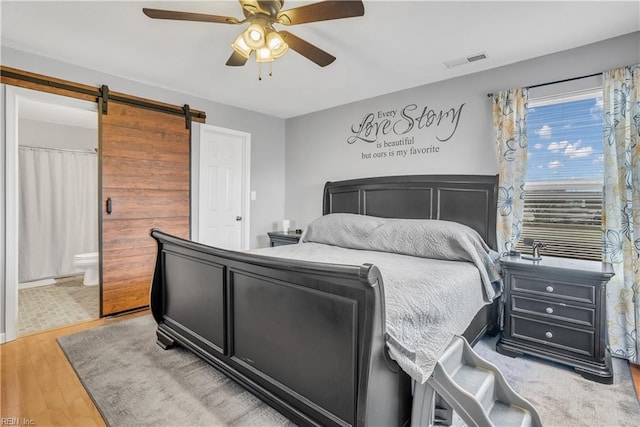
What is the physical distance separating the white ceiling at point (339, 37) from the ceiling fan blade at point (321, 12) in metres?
0.30

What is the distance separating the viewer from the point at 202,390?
6.61ft

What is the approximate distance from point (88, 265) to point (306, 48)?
160 inches

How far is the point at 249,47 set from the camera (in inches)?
80.0

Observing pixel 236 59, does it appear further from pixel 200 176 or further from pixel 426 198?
pixel 426 198

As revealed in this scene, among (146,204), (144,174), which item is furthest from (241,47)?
(146,204)

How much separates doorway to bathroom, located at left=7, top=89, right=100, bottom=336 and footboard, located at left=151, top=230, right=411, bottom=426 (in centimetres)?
256

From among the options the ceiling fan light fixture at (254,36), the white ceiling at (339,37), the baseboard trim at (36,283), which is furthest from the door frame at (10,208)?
the ceiling fan light fixture at (254,36)

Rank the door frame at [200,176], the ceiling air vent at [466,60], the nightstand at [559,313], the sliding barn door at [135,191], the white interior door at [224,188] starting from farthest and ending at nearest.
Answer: the white interior door at [224,188]
the door frame at [200,176]
the sliding barn door at [135,191]
the ceiling air vent at [466,60]
the nightstand at [559,313]

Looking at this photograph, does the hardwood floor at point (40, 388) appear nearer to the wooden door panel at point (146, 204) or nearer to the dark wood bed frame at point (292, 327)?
the dark wood bed frame at point (292, 327)

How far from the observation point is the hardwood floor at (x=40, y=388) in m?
1.75

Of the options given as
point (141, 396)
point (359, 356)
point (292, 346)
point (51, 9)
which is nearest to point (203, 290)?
point (141, 396)

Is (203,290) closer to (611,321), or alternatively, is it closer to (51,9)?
(51,9)

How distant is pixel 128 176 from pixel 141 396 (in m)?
2.27

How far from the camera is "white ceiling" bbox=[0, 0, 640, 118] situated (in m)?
2.11
